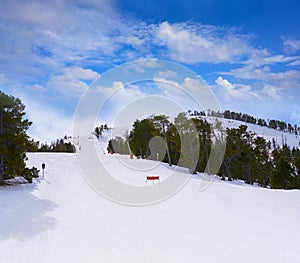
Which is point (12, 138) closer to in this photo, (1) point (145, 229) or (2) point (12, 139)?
(2) point (12, 139)

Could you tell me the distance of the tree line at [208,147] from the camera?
33781 millimetres

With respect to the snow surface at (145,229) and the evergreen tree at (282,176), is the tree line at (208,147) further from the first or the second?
the snow surface at (145,229)

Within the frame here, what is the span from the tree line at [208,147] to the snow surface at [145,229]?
17.4 m

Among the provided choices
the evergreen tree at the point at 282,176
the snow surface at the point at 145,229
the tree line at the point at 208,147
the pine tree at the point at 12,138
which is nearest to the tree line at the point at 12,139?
the pine tree at the point at 12,138

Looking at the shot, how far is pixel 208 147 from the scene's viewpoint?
122ft

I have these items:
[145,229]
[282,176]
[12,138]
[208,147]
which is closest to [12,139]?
[12,138]

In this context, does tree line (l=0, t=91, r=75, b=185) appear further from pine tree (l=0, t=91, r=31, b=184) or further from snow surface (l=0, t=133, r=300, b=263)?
snow surface (l=0, t=133, r=300, b=263)

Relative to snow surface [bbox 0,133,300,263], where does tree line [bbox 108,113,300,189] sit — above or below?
above

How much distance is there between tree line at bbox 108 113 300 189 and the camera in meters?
33.8

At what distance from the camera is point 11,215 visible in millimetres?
11133

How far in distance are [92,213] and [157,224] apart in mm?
3022

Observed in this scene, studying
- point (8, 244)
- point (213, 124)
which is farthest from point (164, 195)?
point (213, 124)

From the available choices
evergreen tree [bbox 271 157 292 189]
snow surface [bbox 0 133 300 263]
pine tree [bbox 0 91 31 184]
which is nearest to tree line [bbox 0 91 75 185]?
pine tree [bbox 0 91 31 184]

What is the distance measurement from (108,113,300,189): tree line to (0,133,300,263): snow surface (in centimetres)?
1743
